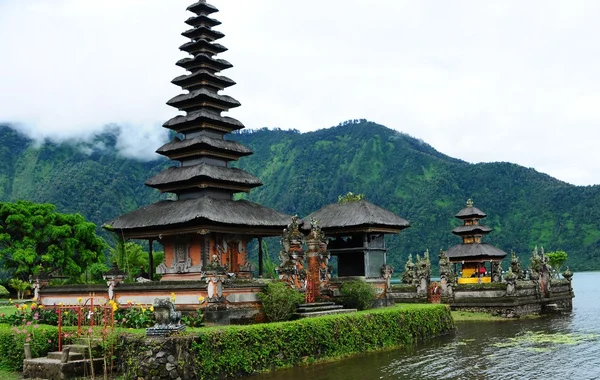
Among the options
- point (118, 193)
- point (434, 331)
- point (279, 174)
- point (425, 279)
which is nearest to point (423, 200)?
point (279, 174)

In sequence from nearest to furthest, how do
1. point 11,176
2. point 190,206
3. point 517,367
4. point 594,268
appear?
point 517,367 → point 190,206 → point 594,268 → point 11,176

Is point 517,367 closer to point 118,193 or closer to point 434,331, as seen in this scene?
point 434,331

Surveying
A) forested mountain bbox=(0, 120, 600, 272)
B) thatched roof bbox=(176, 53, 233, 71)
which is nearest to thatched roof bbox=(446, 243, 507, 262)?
thatched roof bbox=(176, 53, 233, 71)

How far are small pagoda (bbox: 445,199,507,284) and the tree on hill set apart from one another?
27511 millimetres

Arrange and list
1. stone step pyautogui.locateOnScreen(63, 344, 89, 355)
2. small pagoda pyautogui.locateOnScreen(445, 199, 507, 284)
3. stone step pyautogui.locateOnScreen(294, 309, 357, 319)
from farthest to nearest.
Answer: small pagoda pyautogui.locateOnScreen(445, 199, 507, 284)
stone step pyautogui.locateOnScreen(294, 309, 357, 319)
stone step pyautogui.locateOnScreen(63, 344, 89, 355)

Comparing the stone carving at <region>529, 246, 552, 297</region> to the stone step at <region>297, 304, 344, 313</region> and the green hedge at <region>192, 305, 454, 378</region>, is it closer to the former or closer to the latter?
the green hedge at <region>192, 305, 454, 378</region>

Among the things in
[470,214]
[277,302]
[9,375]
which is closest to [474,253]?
[470,214]

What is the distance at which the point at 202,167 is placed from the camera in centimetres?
2978

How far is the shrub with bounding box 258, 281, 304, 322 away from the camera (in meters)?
22.6

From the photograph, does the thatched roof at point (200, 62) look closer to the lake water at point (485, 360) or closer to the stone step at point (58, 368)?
the lake water at point (485, 360)

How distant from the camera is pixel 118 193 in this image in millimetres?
Answer: 117062

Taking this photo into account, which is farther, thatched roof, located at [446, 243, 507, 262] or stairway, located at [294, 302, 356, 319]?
thatched roof, located at [446, 243, 507, 262]

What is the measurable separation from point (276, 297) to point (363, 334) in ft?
12.0

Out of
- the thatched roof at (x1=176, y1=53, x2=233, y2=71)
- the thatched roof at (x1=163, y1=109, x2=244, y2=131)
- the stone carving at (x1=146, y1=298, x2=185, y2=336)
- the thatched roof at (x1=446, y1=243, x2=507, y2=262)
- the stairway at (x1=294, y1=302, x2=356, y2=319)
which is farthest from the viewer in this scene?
the thatched roof at (x1=446, y1=243, x2=507, y2=262)
